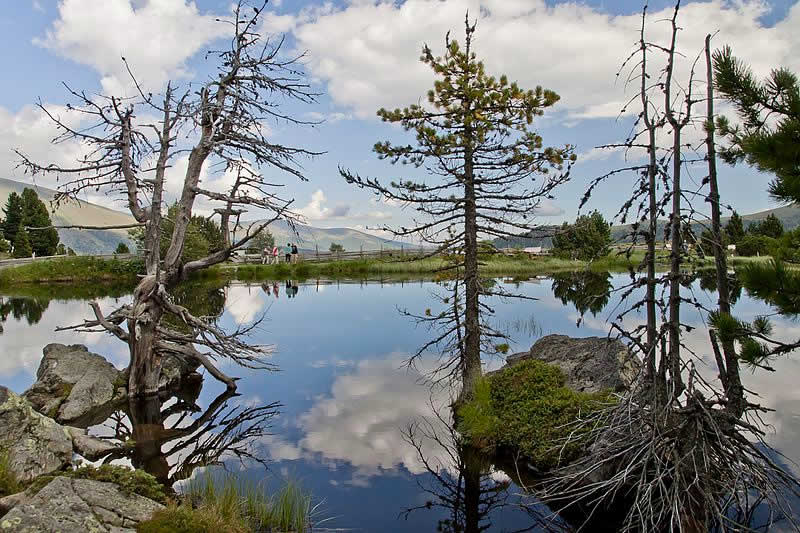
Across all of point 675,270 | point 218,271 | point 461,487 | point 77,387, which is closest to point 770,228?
point 218,271

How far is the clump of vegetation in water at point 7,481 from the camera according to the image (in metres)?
6.39

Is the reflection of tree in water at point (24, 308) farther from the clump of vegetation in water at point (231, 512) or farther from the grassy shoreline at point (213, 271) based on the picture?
the clump of vegetation in water at point (231, 512)

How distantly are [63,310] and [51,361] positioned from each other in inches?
789

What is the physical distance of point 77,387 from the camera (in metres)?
13.0

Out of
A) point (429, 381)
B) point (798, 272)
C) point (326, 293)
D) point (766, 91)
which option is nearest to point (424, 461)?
point (429, 381)

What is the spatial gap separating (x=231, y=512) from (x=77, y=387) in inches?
332

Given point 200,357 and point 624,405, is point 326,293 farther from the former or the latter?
point 624,405

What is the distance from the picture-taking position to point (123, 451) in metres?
10.2

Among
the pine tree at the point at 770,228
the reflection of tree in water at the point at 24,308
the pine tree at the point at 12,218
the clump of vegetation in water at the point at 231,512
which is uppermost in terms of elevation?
the pine tree at the point at 12,218

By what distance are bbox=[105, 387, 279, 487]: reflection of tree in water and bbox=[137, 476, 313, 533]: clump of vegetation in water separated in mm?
1558

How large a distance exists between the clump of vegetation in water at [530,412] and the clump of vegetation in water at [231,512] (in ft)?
12.2

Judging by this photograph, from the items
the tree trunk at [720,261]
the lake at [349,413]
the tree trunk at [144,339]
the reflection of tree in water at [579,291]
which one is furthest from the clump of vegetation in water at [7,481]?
the reflection of tree in water at [579,291]

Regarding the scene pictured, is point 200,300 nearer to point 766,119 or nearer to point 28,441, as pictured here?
point 28,441

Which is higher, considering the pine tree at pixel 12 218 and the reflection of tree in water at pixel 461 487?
the pine tree at pixel 12 218
